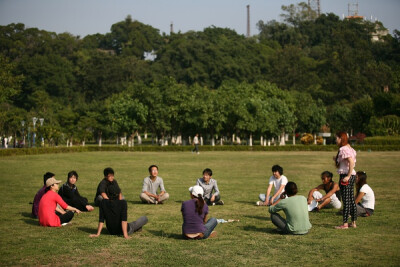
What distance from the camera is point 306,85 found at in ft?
403

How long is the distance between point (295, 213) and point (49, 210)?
5614 millimetres

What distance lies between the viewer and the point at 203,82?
126 meters

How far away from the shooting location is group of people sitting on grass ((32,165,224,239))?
11992 mm

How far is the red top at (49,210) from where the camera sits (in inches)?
533

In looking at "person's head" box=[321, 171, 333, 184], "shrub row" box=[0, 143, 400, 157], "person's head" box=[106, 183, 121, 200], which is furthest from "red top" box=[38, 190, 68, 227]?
"shrub row" box=[0, 143, 400, 157]

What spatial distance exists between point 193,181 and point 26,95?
98.9m

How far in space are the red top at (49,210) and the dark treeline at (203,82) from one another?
49369 millimetres

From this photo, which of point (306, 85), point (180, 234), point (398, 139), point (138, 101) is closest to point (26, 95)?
point (138, 101)

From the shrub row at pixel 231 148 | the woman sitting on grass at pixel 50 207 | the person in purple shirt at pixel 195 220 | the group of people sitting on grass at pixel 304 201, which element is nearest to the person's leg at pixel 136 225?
the person in purple shirt at pixel 195 220

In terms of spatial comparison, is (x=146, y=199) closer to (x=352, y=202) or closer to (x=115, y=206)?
(x=115, y=206)

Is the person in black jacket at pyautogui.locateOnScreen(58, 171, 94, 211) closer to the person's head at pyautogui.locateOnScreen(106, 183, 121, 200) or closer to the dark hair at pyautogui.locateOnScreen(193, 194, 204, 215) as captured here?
the person's head at pyautogui.locateOnScreen(106, 183, 121, 200)

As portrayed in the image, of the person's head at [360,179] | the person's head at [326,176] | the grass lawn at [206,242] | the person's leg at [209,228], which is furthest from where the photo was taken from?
the person's head at [326,176]

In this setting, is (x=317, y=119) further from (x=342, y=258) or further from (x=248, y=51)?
(x=342, y=258)

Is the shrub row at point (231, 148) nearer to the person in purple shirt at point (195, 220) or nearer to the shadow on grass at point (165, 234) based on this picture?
the shadow on grass at point (165, 234)
